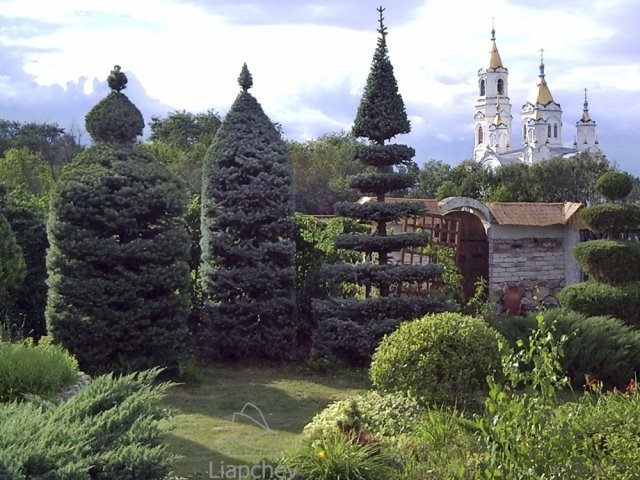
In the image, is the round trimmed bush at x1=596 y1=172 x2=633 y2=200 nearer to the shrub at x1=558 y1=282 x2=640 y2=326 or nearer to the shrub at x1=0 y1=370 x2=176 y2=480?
the shrub at x1=558 y1=282 x2=640 y2=326

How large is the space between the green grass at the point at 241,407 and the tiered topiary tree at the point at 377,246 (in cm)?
55

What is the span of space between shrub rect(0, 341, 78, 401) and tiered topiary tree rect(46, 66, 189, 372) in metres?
1.81

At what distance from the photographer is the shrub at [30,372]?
692 centimetres

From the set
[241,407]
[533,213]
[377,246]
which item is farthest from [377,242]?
[533,213]

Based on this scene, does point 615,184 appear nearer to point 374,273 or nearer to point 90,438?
point 374,273

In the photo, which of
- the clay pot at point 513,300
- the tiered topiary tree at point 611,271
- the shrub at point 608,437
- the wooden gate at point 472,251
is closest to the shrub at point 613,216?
the tiered topiary tree at point 611,271

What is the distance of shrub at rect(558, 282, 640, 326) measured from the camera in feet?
35.0

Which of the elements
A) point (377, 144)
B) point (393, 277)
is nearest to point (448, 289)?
point (393, 277)

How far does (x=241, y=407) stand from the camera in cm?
893

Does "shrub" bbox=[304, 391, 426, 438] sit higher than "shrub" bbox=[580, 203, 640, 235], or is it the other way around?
→ "shrub" bbox=[580, 203, 640, 235]

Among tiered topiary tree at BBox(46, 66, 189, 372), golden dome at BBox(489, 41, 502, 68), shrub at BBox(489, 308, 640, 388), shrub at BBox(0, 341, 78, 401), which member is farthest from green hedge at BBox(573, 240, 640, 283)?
golden dome at BBox(489, 41, 502, 68)

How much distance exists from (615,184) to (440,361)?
17.8ft

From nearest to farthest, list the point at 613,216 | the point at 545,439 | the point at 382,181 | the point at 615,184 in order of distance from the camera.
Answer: the point at 545,439
the point at 382,181
the point at 613,216
the point at 615,184

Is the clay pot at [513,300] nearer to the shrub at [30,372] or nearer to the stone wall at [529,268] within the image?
the stone wall at [529,268]
